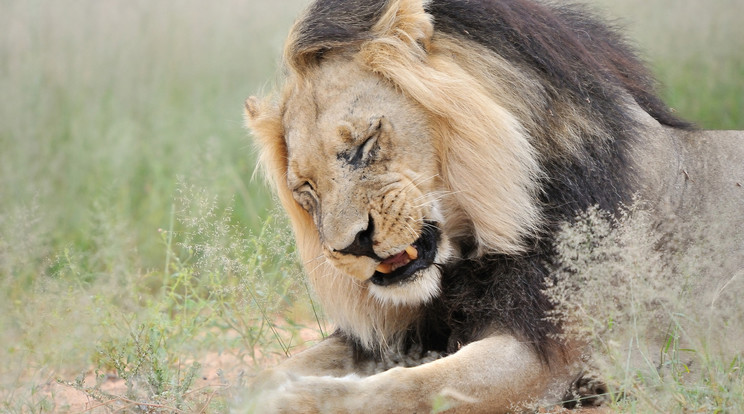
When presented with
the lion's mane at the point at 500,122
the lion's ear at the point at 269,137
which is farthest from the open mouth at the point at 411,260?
the lion's ear at the point at 269,137

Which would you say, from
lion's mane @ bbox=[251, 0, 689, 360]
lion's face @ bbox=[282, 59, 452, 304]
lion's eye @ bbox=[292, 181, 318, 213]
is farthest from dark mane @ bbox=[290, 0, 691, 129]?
lion's eye @ bbox=[292, 181, 318, 213]

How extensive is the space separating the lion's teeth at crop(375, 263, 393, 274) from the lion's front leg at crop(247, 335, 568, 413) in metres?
0.46

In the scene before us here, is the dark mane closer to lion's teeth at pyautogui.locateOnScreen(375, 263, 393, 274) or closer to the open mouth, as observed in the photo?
the open mouth

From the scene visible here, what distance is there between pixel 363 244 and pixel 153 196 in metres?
4.62

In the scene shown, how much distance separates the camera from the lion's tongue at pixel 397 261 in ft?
12.0

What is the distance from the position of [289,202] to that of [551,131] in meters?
1.26

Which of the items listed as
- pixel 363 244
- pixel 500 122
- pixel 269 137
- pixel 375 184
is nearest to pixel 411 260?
pixel 363 244

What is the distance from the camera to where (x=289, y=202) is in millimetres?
4152

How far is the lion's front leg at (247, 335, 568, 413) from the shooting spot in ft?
10.5

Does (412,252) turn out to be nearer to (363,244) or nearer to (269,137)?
(363,244)

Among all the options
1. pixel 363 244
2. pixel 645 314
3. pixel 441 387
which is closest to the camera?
pixel 645 314

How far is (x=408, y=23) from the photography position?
12.1 ft

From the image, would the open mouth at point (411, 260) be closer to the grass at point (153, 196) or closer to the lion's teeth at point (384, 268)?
the lion's teeth at point (384, 268)

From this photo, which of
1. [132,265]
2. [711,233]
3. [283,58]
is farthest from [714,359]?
[132,265]
